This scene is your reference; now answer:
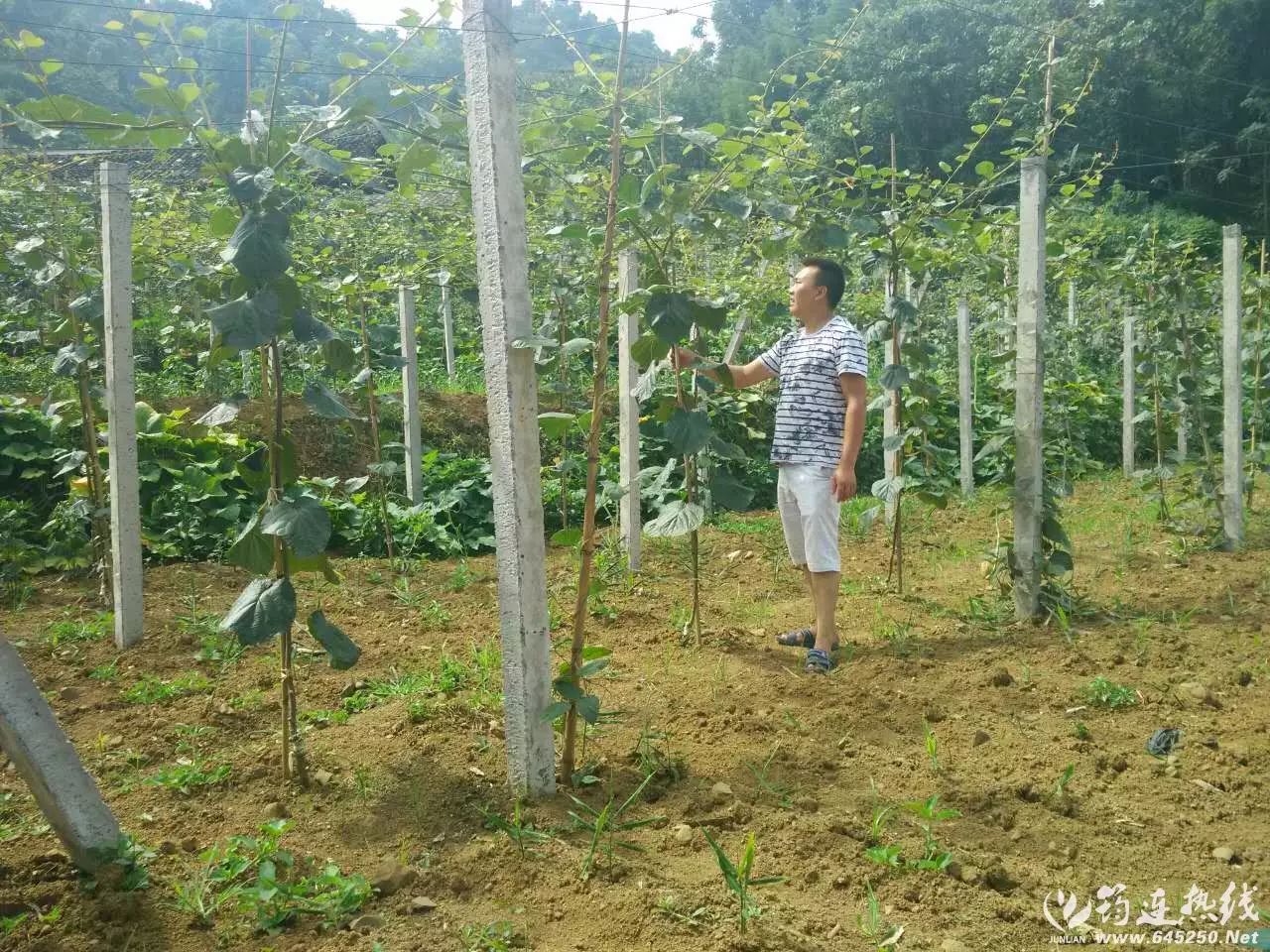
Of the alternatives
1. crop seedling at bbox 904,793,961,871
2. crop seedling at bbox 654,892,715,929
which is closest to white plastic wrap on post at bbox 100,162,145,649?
crop seedling at bbox 654,892,715,929

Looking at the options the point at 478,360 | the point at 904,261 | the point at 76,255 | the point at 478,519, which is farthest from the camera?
the point at 478,360

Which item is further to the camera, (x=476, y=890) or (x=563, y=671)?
(x=563, y=671)

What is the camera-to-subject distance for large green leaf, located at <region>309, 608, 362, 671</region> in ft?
9.36

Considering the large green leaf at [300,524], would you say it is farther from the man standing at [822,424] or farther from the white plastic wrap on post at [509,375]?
the man standing at [822,424]

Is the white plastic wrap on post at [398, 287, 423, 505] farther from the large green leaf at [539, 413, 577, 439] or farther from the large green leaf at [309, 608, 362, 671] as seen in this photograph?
the large green leaf at [539, 413, 577, 439]

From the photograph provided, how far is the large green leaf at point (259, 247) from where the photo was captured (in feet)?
8.57

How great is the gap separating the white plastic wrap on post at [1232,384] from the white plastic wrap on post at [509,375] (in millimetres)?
5389

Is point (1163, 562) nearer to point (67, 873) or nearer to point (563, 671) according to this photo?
point (563, 671)

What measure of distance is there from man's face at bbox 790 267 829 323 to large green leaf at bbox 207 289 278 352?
2341 millimetres

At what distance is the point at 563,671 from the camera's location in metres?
2.77

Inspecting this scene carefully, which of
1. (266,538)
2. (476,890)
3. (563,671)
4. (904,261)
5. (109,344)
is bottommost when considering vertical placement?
(476,890)

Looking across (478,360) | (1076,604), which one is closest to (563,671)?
(1076,604)

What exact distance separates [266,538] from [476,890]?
1.17 meters

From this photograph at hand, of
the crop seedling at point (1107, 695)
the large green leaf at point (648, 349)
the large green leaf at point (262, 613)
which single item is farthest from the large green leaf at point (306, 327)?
the crop seedling at point (1107, 695)
